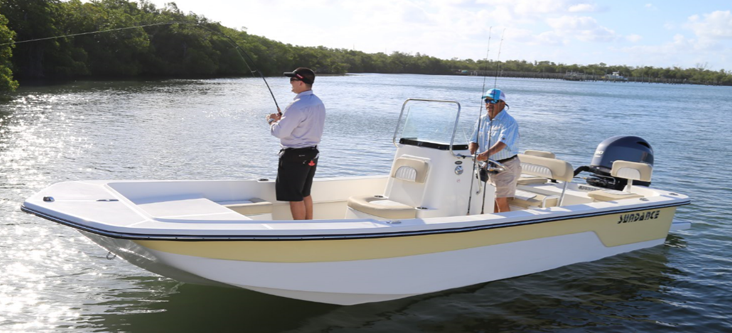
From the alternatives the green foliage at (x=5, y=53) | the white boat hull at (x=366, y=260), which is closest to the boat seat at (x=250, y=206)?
the white boat hull at (x=366, y=260)

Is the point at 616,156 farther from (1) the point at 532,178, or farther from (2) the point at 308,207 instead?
(2) the point at 308,207

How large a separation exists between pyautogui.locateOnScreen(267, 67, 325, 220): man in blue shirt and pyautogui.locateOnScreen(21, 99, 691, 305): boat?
43cm

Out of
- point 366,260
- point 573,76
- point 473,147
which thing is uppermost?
point 573,76

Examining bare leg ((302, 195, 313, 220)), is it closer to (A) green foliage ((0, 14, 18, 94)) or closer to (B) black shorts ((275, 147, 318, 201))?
(B) black shorts ((275, 147, 318, 201))

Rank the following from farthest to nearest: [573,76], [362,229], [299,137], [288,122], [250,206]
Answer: [573,76] < [250,206] < [299,137] < [288,122] < [362,229]

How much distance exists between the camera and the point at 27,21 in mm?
38375

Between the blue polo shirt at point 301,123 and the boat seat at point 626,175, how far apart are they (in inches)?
141

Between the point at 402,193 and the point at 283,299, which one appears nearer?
the point at 283,299

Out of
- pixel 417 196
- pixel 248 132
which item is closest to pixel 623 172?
pixel 417 196

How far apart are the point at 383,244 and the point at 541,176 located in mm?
2886

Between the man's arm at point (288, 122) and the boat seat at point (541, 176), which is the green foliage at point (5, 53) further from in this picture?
the boat seat at point (541, 176)

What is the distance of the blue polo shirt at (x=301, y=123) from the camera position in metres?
4.95

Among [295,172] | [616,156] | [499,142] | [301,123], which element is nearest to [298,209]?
[295,172]

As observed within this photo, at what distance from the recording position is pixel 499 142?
575 centimetres
